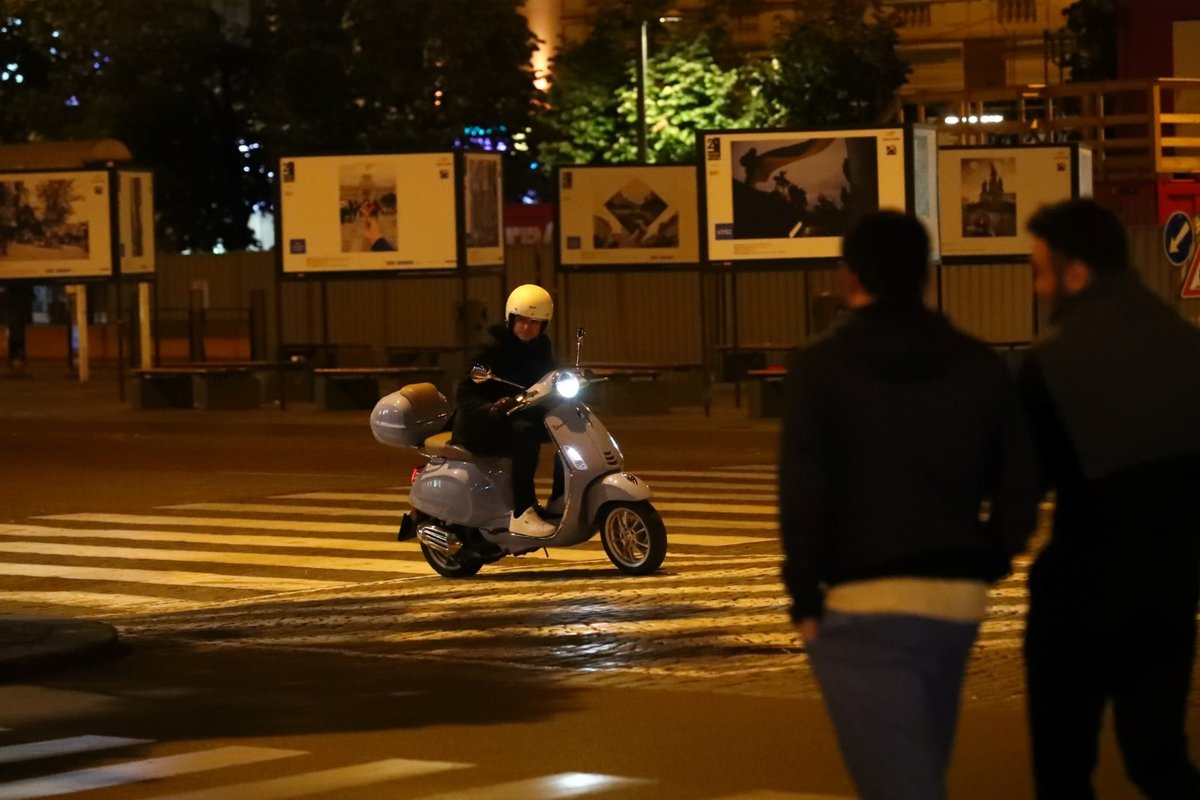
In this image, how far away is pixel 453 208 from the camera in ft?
92.6

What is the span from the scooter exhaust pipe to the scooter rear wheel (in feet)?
0.13

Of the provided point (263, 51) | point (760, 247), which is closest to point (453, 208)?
point (760, 247)

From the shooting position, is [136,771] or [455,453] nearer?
[136,771]

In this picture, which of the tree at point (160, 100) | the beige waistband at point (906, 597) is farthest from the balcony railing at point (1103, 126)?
the beige waistband at point (906, 597)

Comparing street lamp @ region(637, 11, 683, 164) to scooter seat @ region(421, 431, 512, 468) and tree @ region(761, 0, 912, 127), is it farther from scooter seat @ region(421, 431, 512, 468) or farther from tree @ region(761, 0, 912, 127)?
scooter seat @ region(421, 431, 512, 468)

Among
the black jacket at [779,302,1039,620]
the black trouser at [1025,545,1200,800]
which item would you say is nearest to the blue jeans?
the black jacket at [779,302,1039,620]

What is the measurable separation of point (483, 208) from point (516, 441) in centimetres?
1610

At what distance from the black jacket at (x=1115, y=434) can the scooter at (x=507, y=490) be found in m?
7.26

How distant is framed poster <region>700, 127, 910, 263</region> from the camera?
26.5 meters

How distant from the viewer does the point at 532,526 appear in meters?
13.0

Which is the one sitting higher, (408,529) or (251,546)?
(408,529)

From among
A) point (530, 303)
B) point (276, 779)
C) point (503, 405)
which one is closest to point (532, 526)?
point (503, 405)

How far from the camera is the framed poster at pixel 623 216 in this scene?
3036cm

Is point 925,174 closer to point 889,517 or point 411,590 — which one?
point 411,590
